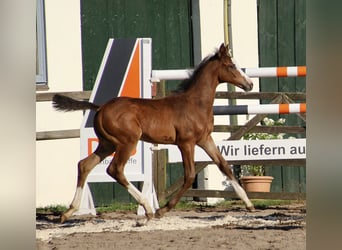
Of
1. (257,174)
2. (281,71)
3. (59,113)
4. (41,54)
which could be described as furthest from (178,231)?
(41,54)

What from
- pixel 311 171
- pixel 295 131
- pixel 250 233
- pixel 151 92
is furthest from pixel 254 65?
pixel 311 171

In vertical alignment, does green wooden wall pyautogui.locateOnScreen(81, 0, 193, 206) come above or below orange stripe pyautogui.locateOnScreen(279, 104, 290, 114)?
above

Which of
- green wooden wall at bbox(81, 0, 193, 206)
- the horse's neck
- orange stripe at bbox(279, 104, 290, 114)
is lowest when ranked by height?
orange stripe at bbox(279, 104, 290, 114)

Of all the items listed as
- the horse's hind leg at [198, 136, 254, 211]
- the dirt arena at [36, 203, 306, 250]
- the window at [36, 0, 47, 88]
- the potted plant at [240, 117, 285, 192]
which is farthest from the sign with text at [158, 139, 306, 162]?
the window at [36, 0, 47, 88]

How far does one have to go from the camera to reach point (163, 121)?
6016 mm

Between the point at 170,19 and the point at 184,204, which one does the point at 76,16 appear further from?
the point at 184,204

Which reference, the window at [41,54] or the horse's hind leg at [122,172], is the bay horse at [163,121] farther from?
the window at [41,54]

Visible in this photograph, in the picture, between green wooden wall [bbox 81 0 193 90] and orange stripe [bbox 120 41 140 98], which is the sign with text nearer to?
orange stripe [bbox 120 41 140 98]

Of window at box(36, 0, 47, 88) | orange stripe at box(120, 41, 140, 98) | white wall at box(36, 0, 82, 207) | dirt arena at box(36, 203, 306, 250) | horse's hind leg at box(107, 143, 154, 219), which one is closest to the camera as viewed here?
dirt arena at box(36, 203, 306, 250)

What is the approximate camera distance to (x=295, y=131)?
22.5ft

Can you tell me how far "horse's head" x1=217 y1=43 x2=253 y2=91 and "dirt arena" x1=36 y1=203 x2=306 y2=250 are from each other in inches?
36.1

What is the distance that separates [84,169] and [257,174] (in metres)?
1.47

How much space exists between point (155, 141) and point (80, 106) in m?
0.57

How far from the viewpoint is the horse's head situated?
6039mm
